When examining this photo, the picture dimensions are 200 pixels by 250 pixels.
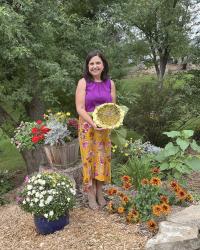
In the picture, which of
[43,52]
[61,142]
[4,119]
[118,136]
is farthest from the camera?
[4,119]

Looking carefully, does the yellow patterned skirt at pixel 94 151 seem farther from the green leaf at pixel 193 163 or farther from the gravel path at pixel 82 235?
the green leaf at pixel 193 163

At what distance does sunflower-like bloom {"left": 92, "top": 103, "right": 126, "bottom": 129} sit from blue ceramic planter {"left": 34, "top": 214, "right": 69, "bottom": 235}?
1068mm

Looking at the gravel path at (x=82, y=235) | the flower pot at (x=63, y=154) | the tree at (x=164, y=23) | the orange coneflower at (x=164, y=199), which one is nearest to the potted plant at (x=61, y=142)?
the flower pot at (x=63, y=154)

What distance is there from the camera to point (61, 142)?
5.94 m

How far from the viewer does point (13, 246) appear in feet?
15.4

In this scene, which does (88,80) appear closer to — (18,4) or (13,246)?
(13,246)

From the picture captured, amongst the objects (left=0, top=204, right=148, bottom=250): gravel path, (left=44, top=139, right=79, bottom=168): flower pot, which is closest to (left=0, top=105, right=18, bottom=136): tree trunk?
(left=44, top=139, right=79, bottom=168): flower pot

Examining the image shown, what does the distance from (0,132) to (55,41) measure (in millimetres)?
2582

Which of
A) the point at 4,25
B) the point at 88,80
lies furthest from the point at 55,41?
the point at 88,80

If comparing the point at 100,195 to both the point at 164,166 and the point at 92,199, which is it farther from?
the point at 164,166

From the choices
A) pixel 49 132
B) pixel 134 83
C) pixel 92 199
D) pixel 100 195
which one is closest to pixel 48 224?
pixel 92 199

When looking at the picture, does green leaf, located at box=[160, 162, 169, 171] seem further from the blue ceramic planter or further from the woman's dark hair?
the blue ceramic planter

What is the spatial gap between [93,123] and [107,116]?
6.8 inches

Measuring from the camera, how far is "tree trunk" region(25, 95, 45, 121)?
9000 mm
